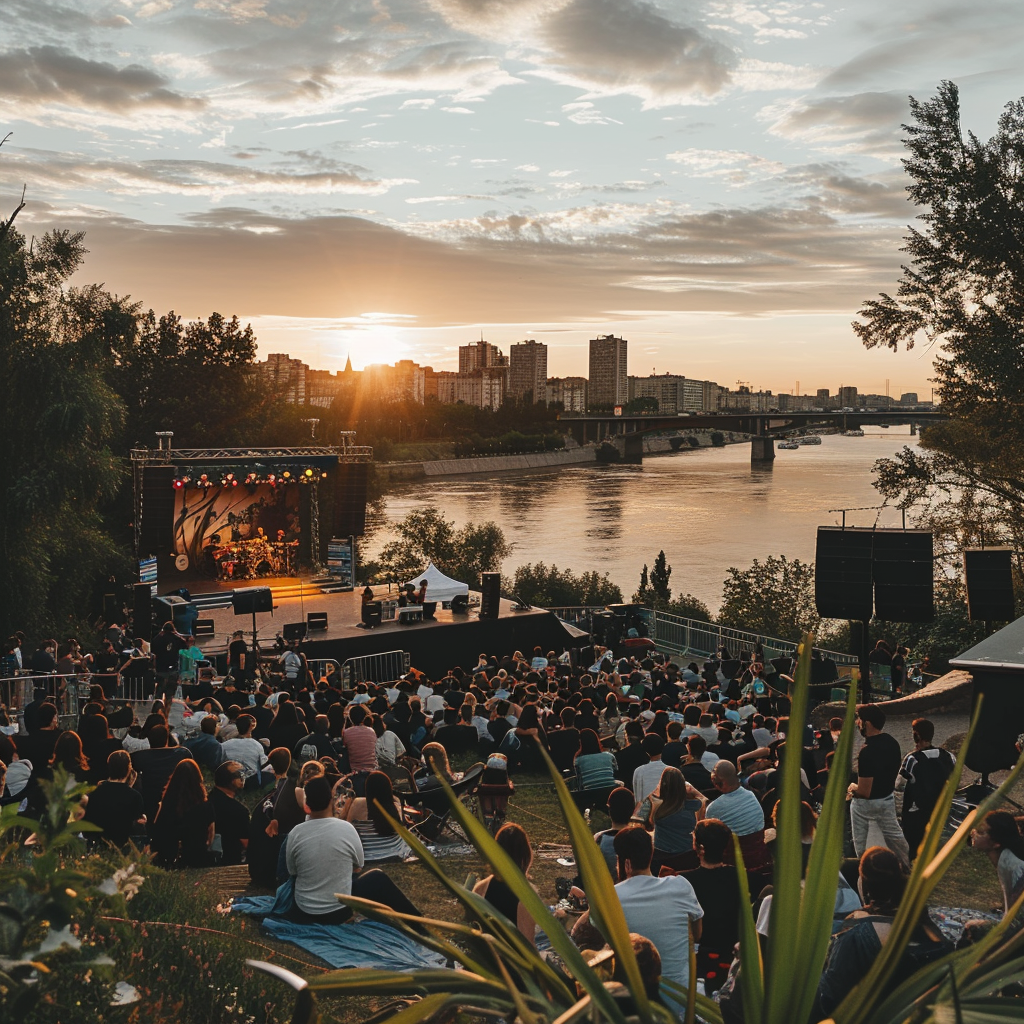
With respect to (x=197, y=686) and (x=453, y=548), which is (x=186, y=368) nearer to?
(x=453, y=548)

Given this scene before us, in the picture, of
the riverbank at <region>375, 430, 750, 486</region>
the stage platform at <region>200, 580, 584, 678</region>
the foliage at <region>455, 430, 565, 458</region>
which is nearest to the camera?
the stage platform at <region>200, 580, 584, 678</region>

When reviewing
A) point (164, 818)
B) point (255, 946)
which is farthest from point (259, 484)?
point (255, 946)

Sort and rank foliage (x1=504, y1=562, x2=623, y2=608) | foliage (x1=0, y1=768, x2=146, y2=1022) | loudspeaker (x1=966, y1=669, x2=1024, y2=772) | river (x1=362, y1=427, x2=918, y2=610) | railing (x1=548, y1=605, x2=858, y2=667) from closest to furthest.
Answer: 1. foliage (x1=0, y1=768, x2=146, y2=1022)
2. loudspeaker (x1=966, y1=669, x2=1024, y2=772)
3. railing (x1=548, y1=605, x2=858, y2=667)
4. foliage (x1=504, y1=562, x2=623, y2=608)
5. river (x1=362, y1=427, x2=918, y2=610)

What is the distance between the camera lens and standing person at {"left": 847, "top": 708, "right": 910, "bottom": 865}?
6.40 meters

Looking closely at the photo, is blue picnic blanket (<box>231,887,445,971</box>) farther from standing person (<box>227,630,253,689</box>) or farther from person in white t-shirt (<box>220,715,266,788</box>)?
standing person (<box>227,630,253,689</box>)

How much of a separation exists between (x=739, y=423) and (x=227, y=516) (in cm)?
7889

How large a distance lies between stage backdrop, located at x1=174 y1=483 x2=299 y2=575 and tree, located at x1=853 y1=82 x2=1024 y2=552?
17057 mm

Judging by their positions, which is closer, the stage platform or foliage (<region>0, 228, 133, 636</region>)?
foliage (<region>0, 228, 133, 636</region>)

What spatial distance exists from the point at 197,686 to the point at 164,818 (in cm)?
707

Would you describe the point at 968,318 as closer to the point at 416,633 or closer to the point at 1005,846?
the point at 416,633

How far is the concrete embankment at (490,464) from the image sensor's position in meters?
87.7

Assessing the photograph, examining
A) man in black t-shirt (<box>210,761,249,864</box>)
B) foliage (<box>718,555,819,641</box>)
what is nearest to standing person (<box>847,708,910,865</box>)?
man in black t-shirt (<box>210,761,249,864</box>)

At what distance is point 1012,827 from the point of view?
4.55m

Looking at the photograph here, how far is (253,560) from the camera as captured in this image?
27812 millimetres
